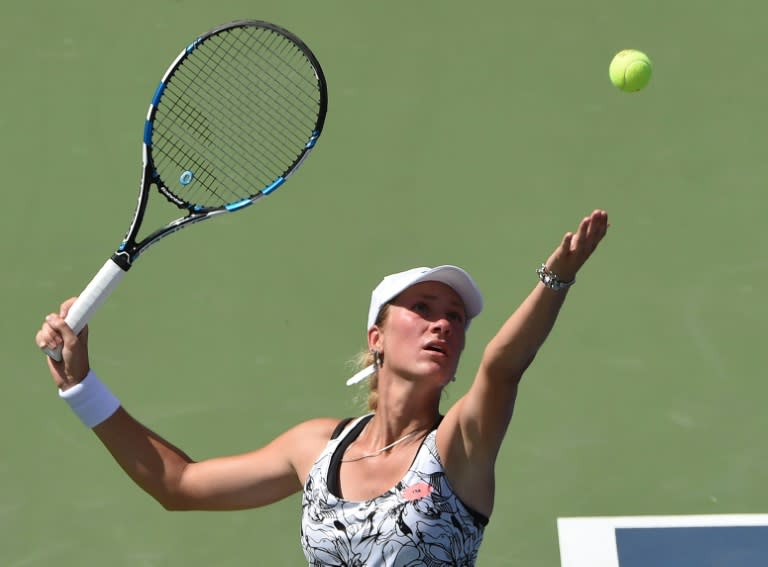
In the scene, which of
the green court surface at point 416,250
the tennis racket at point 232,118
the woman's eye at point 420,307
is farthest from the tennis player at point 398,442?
the green court surface at point 416,250

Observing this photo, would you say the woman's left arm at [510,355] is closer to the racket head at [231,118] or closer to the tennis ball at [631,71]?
the racket head at [231,118]

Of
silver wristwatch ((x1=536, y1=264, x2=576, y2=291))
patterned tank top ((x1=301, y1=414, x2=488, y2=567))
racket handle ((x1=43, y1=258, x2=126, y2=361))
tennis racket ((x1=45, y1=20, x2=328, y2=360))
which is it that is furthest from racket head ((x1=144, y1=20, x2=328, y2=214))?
silver wristwatch ((x1=536, y1=264, x2=576, y2=291))

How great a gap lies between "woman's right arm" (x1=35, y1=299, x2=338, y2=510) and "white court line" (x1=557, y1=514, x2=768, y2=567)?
133 cm

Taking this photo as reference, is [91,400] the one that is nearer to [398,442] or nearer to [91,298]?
[91,298]

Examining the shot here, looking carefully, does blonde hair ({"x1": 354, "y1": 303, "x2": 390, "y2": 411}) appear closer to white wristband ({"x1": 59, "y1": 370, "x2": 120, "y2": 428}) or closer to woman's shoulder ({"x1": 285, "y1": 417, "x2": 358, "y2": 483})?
woman's shoulder ({"x1": 285, "y1": 417, "x2": 358, "y2": 483})

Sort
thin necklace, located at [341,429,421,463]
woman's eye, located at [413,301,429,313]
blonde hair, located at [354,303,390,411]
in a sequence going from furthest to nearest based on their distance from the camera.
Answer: blonde hair, located at [354,303,390,411], woman's eye, located at [413,301,429,313], thin necklace, located at [341,429,421,463]

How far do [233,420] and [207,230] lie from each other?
2.93 feet

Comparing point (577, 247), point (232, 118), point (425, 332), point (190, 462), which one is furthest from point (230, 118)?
point (577, 247)

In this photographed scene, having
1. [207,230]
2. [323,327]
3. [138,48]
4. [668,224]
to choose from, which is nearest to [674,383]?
[668,224]

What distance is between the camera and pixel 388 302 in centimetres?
426

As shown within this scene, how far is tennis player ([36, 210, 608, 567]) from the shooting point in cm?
369

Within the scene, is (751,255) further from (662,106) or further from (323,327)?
(323,327)

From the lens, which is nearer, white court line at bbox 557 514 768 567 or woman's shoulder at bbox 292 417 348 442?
woman's shoulder at bbox 292 417 348 442

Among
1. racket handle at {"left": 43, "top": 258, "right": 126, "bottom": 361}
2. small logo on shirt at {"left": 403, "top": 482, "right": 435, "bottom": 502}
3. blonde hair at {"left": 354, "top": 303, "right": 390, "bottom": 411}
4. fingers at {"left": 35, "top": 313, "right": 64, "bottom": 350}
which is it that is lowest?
small logo on shirt at {"left": 403, "top": 482, "right": 435, "bottom": 502}
